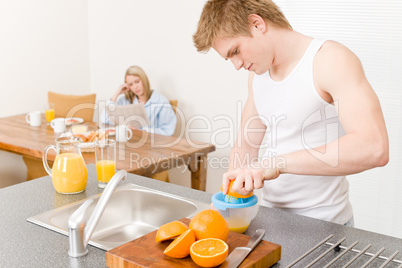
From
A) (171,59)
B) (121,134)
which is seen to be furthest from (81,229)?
(171,59)

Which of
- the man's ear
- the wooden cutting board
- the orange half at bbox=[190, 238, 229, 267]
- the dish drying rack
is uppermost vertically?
the man's ear

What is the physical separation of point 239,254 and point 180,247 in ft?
0.47

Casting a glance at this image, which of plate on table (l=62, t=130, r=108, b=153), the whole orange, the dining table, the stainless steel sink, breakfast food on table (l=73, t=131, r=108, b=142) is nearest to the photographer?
the whole orange

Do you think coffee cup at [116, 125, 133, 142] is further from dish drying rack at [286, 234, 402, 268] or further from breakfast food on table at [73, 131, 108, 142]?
dish drying rack at [286, 234, 402, 268]

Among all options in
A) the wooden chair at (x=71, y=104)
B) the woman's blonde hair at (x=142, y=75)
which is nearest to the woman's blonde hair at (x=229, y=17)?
the woman's blonde hair at (x=142, y=75)

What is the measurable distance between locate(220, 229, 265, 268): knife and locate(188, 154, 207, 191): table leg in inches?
74.3

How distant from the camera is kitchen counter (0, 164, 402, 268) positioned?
1181 millimetres

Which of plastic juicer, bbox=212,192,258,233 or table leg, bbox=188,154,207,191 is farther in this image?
table leg, bbox=188,154,207,191

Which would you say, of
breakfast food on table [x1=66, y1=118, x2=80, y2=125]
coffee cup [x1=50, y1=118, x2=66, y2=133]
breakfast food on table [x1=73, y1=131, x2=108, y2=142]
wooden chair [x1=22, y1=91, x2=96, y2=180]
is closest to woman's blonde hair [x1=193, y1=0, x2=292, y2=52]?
breakfast food on table [x1=73, y1=131, x2=108, y2=142]

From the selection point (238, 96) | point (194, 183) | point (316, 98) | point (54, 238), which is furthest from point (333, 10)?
point (54, 238)

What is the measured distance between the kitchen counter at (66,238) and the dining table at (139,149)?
3.01 feet

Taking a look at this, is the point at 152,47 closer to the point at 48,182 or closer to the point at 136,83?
the point at 136,83

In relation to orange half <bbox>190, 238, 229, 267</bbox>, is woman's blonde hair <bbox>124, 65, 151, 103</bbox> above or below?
above

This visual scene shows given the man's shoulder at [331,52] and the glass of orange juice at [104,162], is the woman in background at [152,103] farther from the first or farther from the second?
the man's shoulder at [331,52]
